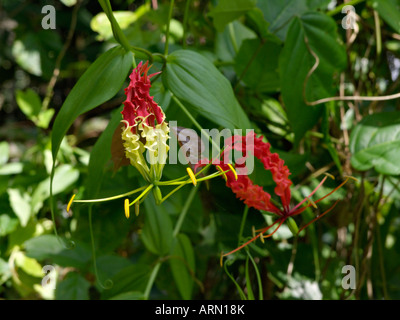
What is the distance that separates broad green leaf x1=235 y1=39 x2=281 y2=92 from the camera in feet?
2.39

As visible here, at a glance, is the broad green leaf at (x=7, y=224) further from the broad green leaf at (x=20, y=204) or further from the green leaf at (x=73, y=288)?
the green leaf at (x=73, y=288)

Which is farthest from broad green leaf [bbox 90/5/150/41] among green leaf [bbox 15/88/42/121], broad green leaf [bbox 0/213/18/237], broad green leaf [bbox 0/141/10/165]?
broad green leaf [bbox 0/213/18/237]

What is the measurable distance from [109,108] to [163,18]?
0.69 metres

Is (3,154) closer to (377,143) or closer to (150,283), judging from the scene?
(150,283)

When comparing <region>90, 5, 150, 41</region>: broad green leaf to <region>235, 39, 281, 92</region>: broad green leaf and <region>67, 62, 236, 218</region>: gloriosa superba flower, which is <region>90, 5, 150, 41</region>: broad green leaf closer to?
<region>235, 39, 281, 92</region>: broad green leaf

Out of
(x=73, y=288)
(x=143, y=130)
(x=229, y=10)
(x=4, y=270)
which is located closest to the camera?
(x=143, y=130)

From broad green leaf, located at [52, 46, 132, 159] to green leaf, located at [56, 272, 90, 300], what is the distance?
0.39 m

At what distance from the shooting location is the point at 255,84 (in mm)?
758

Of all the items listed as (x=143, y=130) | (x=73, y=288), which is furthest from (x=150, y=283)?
(x=143, y=130)

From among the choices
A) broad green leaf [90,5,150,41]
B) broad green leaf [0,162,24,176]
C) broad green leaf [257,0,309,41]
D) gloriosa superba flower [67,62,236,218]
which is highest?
broad green leaf [90,5,150,41]

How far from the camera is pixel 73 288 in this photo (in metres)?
0.77

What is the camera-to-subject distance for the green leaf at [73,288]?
756mm

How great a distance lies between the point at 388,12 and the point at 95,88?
48 centimetres
